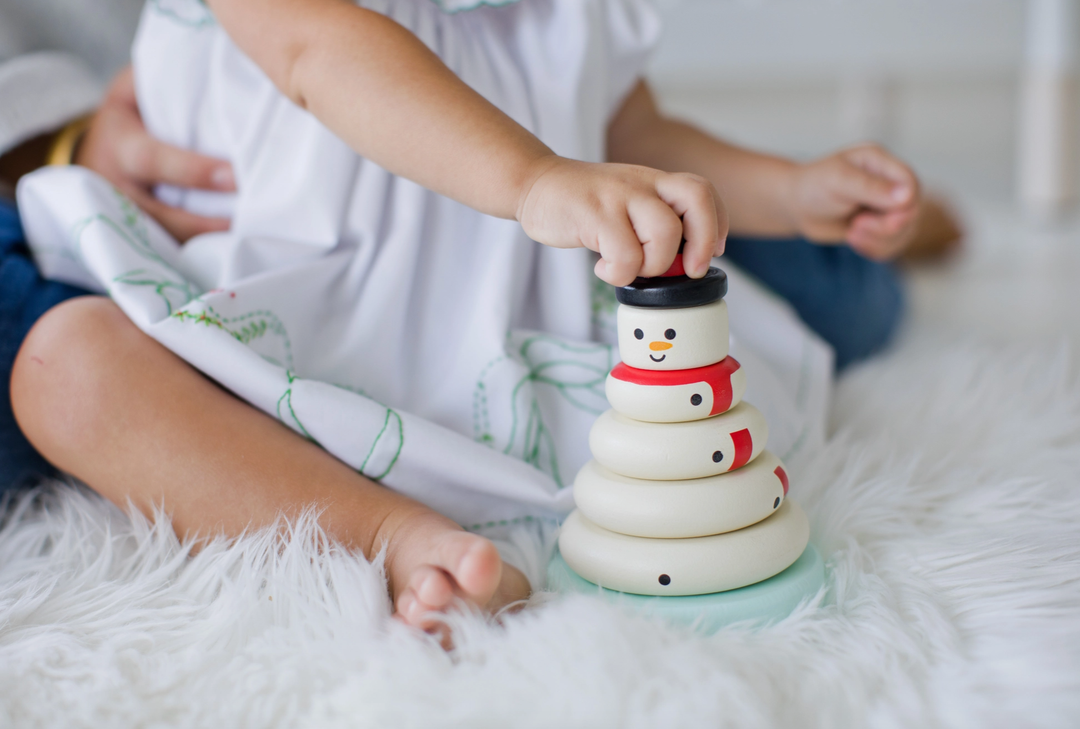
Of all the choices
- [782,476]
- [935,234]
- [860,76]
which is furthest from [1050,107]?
[782,476]

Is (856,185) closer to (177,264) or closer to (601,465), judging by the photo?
(601,465)

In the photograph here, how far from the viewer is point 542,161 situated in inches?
18.1

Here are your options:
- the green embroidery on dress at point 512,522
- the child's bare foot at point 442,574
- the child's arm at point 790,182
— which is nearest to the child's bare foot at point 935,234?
the child's arm at point 790,182

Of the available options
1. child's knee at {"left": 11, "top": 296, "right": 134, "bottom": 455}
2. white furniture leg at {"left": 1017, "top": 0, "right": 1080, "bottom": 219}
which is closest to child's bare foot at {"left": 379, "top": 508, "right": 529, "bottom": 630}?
child's knee at {"left": 11, "top": 296, "right": 134, "bottom": 455}

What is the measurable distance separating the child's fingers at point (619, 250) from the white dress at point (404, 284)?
17 centimetres

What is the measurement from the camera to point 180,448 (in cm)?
50

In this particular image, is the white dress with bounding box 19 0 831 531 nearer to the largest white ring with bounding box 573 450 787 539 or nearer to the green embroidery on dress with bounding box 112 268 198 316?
the green embroidery on dress with bounding box 112 268 198 316

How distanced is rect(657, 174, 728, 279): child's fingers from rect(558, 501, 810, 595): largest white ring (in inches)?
5.3

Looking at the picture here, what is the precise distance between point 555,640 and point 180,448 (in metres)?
0.26

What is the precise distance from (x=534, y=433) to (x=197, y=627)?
24cm

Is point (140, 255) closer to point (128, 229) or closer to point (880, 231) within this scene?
point (128, 229)

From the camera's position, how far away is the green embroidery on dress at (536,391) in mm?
564

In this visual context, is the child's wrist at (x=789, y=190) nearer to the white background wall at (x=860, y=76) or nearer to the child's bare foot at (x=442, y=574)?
the child's bare foot at (x=442, y=574)

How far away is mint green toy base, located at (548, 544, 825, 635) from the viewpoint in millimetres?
413
